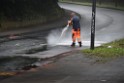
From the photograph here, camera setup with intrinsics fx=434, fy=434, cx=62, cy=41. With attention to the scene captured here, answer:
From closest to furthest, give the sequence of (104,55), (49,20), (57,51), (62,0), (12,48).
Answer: (104,55), (57,51), (12,48), (49,20), (62,0)

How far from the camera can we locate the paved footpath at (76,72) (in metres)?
12.0

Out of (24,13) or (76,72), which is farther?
(24,13)

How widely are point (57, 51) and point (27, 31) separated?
1250 centimetres

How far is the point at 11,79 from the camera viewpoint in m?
12.5

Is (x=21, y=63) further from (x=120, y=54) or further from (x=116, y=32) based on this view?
(x=116, y=32)

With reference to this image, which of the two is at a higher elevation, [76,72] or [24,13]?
[24,13]

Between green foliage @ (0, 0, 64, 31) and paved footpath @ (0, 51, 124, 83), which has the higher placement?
green foliage @ (0, 0, 64, 31)

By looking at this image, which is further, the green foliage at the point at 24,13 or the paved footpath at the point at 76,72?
the green foliage at the point at 24,13

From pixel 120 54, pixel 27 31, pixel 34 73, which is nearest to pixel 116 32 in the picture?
pixel 27 31

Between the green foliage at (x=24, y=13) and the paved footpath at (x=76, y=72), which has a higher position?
the green foliage at (x=24, y=13)

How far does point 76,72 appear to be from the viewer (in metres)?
13.2

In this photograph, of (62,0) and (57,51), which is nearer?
(57,51)

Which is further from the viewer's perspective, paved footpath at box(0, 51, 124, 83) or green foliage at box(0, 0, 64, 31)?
green foliage at box(0, 0, 64, 31)

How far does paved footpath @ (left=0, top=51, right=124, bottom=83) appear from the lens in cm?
1200
